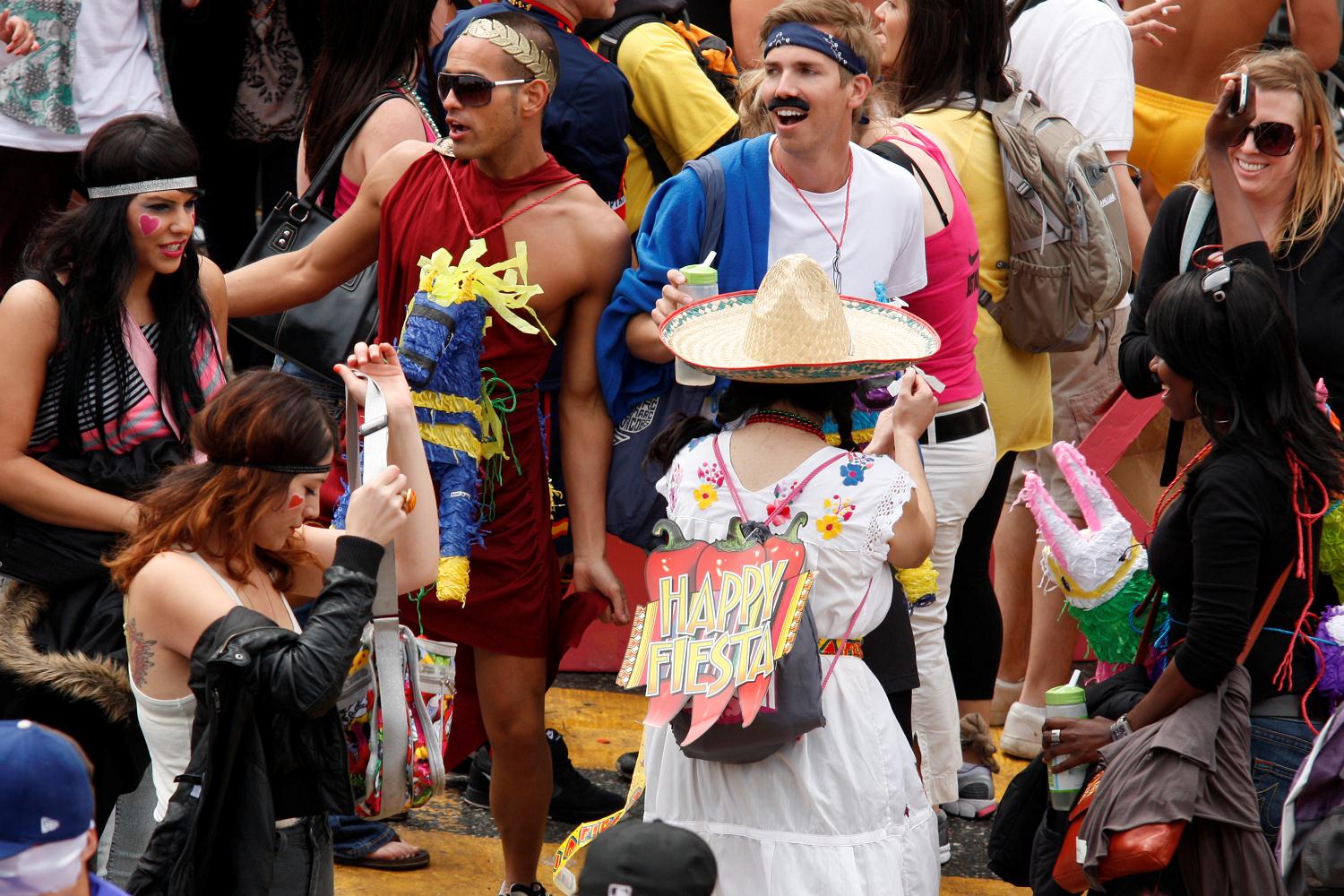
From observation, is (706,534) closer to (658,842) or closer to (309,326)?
(658,842)

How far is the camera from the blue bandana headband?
4273 millimetres

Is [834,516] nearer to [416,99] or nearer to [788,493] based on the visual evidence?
[788,493]

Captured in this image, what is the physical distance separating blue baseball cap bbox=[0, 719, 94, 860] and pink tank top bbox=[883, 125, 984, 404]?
2811 mm

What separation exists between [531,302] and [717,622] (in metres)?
1.30

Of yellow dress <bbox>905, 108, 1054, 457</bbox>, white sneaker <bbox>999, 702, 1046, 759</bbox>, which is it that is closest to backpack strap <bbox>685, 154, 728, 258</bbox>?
yellow dress <bbox>905, 108, 1054, 457</bbox>

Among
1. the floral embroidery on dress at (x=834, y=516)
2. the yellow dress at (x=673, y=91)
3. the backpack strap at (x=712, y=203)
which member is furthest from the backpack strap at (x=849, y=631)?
the yellow dress at (x=673, y=91)

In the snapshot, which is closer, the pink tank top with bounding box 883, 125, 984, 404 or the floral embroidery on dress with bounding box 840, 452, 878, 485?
the floral embroidery on dress with bounding box 840, 452, 878, 485

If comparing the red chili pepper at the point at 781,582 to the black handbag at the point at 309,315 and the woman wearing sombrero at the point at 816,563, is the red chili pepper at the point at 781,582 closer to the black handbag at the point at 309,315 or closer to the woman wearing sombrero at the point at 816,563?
the woman wearing sombrero at the point at 816,563

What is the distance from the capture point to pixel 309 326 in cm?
472

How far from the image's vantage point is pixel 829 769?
3.50 metres

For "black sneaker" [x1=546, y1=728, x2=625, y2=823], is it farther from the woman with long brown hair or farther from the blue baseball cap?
the blue baseball cap

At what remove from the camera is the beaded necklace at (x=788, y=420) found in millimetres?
3621

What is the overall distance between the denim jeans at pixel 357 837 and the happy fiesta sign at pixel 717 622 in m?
1.59

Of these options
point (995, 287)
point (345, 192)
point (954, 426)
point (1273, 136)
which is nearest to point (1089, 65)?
point (995, 287)
